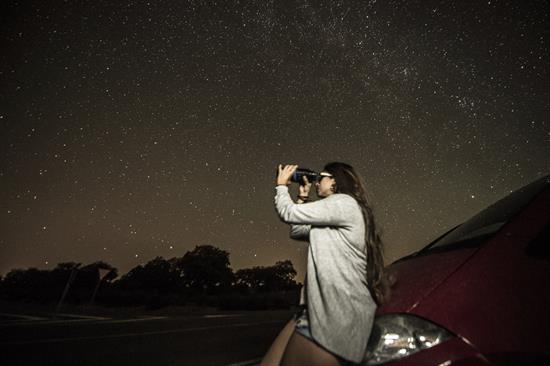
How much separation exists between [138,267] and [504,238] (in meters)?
79.7

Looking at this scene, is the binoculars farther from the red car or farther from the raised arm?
the red car

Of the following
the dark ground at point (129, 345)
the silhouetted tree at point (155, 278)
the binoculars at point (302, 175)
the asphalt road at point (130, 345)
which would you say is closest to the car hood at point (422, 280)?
the binoculars at point (302, 175)

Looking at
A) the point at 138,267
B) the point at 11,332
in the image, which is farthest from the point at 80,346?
the point at 138,267

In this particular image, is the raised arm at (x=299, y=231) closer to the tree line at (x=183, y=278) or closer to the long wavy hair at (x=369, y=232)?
the long wavy hair at (x=369, y=232)

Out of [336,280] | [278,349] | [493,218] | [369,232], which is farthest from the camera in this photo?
[493,218]

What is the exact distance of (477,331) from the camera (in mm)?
1287

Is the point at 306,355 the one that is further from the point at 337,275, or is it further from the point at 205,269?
the point at 205,269

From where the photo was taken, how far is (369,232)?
168 centimetres

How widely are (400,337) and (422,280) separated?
0.31 m

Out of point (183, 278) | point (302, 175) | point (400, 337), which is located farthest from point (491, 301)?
point (183, 278)

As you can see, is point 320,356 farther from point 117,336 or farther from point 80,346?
point 117,336

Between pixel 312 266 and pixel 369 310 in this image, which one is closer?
pixel 369 310

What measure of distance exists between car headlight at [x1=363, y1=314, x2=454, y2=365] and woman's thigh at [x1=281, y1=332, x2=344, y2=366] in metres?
0.14

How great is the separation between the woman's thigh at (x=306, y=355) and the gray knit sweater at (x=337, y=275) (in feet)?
0.12
